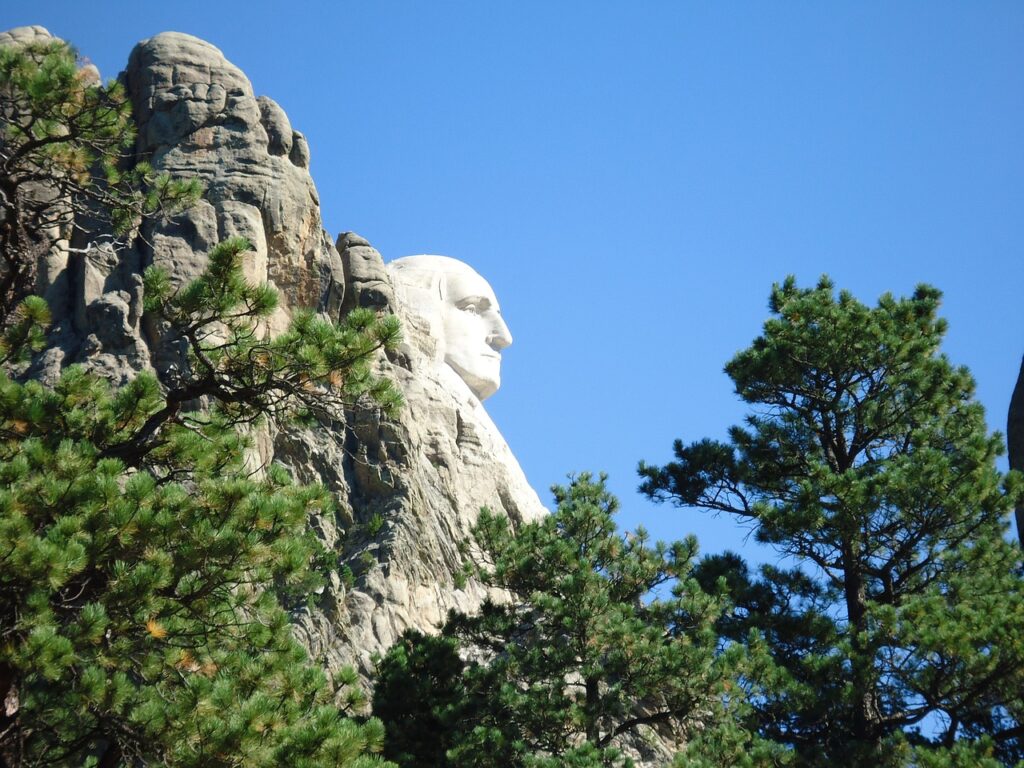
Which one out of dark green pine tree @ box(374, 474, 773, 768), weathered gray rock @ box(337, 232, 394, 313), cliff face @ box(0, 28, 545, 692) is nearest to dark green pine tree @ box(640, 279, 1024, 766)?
dark green pine tree @ box(374, 474, 773, 768)

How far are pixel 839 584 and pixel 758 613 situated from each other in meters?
1.48

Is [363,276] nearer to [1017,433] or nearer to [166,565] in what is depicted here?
[1017,433]

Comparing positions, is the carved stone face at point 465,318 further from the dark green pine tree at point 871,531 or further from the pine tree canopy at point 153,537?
the pine tree canopy at point 153,537

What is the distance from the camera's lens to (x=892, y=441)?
22078 millimetres

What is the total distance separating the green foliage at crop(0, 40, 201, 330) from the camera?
1431cm

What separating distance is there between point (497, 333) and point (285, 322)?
8345 mm

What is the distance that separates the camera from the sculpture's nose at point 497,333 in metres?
34.7

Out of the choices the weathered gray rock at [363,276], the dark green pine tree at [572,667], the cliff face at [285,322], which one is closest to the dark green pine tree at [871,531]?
the dark green pine tree at [572,667]

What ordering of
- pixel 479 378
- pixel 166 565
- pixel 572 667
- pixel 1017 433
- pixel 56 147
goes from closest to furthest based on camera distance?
pixel 166 565 → pixel 56 147 → pixel 572 667 → pixel 1017 433 → pixel 479 378

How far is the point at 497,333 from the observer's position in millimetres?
34688

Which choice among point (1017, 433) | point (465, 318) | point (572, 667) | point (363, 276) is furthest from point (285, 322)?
point (1017, 433)

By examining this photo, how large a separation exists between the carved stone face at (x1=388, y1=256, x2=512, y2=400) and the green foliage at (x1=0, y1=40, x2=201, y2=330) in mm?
17922

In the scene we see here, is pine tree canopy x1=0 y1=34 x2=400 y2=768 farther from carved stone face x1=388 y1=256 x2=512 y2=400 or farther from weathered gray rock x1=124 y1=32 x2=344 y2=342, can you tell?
carved stone face x1=388 y1=256 x2=512 y2=400

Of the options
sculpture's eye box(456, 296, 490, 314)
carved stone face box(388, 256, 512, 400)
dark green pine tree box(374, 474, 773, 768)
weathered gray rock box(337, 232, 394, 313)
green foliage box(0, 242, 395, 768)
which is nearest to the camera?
green foliage box(0, 242, 395, 768)
